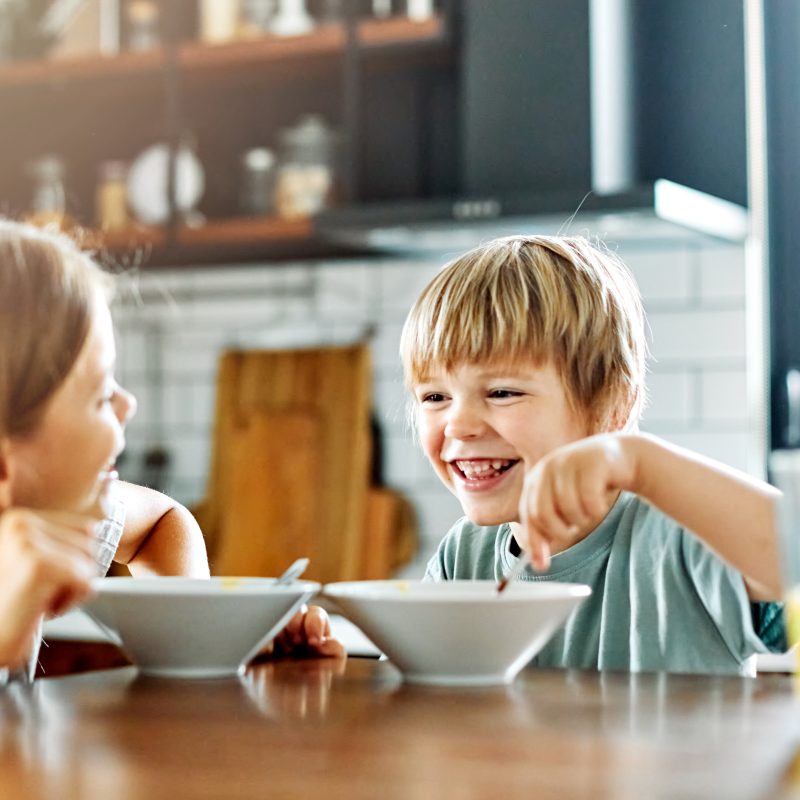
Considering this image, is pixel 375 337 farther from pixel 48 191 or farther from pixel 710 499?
pixel 710 499

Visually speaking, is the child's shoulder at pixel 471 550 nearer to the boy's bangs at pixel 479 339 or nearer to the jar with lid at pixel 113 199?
the boy's bangs at pixel 479 339

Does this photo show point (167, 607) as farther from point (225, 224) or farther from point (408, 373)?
point (225, 224)

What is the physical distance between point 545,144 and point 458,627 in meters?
1.80

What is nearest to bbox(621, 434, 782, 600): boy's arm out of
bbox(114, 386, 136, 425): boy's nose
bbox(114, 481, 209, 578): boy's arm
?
bbox(114, 386, 136, 425): boy's nose

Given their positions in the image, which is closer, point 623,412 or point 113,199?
point 623,412

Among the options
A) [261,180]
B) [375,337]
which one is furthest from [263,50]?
[375,337]

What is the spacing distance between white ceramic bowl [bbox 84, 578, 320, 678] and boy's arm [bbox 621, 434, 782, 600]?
0.31 metres

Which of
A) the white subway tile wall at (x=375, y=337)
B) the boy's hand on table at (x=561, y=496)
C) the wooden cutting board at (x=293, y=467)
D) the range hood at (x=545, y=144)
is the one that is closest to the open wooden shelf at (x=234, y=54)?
the range hood at (x=545, y=144)

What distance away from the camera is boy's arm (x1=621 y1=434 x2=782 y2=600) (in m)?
1.18

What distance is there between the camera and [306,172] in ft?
10.0

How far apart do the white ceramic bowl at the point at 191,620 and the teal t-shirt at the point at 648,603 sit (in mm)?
409

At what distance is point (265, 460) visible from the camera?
316cm

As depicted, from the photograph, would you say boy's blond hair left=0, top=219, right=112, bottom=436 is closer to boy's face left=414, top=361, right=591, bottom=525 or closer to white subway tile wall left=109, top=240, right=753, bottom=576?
boy's face left=414, top=361, right=591, bottom=525

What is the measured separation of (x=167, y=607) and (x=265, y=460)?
210 centimetres
